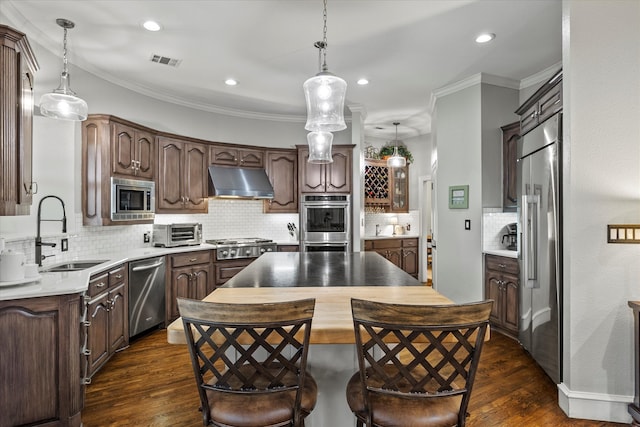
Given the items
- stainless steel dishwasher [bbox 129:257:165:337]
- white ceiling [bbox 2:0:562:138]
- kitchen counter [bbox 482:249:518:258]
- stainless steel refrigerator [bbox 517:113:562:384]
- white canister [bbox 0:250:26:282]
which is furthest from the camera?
kitchen counter [bbox 482:249:518:258]

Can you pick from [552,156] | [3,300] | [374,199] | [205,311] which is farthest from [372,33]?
[374,199]

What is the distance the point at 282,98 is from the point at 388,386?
4423 mm

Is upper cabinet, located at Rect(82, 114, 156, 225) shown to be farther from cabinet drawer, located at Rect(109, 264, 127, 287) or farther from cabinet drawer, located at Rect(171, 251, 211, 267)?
cabinet drawer, located at Rect(171, 251, 211, 267)

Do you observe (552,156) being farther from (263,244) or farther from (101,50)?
(101,50)

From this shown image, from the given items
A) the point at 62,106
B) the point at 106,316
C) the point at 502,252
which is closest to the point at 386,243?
the point at 502,252

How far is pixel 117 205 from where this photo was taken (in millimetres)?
3617

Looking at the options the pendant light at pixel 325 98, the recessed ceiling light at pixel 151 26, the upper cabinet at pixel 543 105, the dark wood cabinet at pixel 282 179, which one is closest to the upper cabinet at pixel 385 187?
the dark wood cabinet at pixel 282 179

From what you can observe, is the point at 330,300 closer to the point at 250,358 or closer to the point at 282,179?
the point at 250,358

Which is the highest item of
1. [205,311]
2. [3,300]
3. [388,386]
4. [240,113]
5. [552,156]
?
[240,113]

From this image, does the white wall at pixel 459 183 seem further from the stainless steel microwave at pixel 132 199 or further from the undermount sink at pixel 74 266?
the undermount sink at pixel 74 266

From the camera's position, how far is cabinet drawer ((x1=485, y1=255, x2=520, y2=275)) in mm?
3498

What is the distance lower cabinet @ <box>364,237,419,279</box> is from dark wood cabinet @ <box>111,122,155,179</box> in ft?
11.6

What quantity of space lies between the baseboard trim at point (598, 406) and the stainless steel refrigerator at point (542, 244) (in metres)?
0.19

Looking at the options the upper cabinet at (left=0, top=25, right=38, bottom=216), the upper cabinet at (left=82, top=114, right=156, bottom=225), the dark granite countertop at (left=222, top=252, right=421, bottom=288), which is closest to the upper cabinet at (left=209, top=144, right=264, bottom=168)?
the upper cabinet at (left=82, top=114, right=156, bottom=225)
